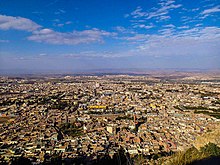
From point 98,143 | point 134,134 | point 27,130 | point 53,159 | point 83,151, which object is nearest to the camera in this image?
point 53,159

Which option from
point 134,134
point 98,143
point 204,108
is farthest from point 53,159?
point 204,108

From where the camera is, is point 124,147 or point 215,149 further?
point 124,147

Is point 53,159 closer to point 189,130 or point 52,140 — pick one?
point 52,140

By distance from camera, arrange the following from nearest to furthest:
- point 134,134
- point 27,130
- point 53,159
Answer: point 53,159
point 134,134
point 27,130

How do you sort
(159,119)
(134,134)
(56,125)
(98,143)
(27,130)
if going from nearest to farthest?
(98,143), (134,134), (27,130), (56,125), (159,119)

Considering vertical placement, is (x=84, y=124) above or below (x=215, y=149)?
below

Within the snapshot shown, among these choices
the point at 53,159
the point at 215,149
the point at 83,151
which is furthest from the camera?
the point at 83,151

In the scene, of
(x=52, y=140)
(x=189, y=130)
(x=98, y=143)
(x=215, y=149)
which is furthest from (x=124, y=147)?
(x=215, y=149)

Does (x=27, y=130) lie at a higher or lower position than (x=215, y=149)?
lower

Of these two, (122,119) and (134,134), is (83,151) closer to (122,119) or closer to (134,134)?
(134,134)
